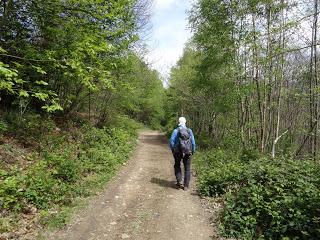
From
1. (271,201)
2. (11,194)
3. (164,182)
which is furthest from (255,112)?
(11,194)

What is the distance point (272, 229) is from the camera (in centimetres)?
541

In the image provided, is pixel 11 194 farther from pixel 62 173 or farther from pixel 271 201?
pixel 271 201

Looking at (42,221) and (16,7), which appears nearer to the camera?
(42,221)

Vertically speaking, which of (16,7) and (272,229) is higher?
(16,7)

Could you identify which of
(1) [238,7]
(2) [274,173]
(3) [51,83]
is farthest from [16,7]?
(1) [238,7]

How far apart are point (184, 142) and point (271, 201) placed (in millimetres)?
3038

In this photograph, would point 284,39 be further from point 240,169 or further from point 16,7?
point 16,7

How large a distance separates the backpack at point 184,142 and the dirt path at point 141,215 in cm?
123

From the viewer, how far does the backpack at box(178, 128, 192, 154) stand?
8398 millimetres

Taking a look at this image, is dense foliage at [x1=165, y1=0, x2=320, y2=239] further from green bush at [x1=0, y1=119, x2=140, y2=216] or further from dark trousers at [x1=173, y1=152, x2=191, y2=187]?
green bush at [x1=0, y1=119, x2=140, y2=216]

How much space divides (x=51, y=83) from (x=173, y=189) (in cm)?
804

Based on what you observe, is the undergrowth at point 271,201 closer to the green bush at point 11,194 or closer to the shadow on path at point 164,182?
the shadow on path at point 164,182

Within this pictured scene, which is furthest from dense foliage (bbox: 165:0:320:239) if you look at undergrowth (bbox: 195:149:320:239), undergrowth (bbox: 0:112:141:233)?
undergrowth (bbox: 0:112:141:233)

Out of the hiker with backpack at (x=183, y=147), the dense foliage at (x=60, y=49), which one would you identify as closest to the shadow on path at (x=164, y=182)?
the hiker with backpack at (x=183, y=147)
